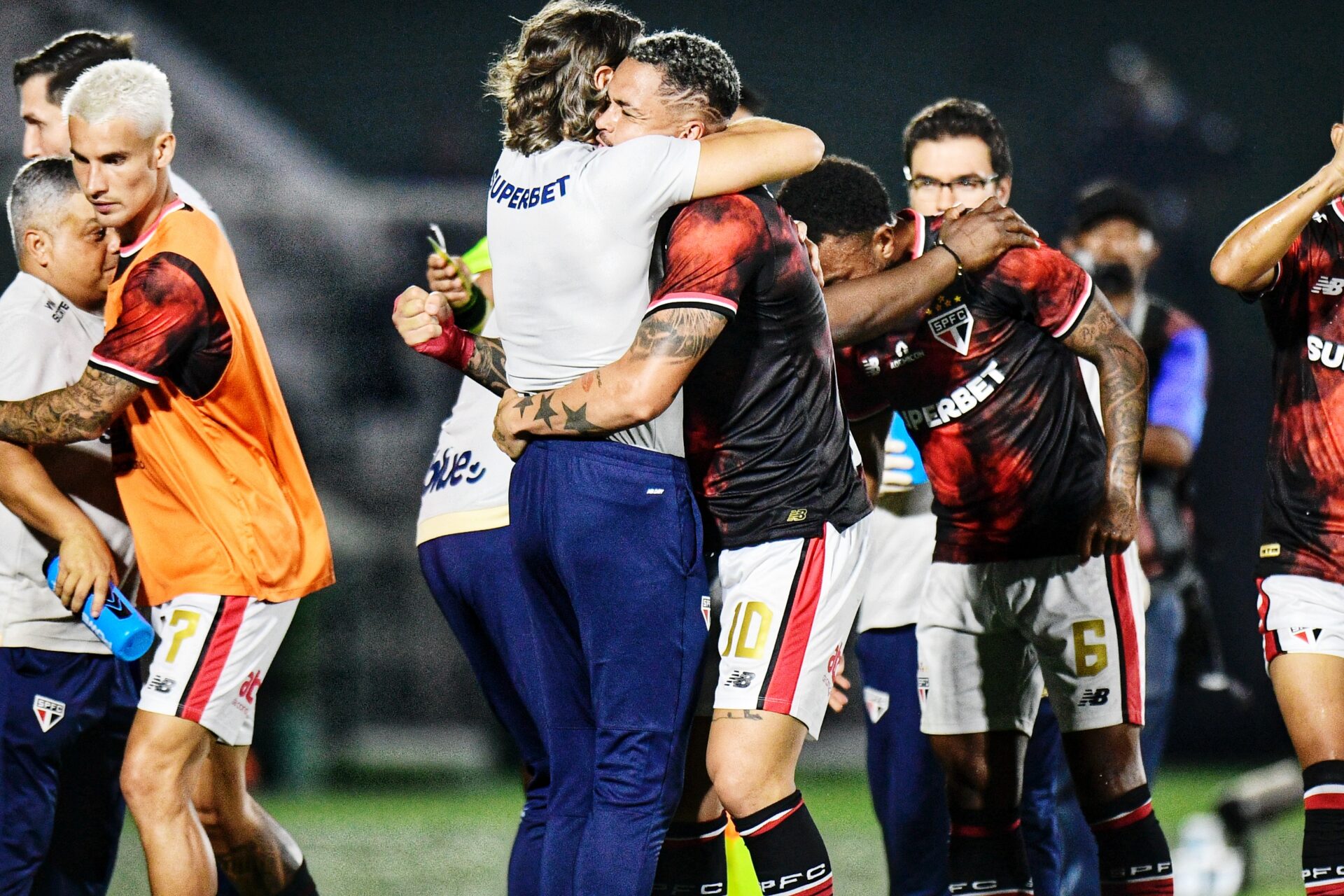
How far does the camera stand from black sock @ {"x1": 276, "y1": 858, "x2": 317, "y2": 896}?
3793 mm

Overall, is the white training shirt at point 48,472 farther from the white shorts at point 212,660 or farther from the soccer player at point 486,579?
the soccer player at point 486,579

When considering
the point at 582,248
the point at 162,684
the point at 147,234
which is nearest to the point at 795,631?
the point at 582,248

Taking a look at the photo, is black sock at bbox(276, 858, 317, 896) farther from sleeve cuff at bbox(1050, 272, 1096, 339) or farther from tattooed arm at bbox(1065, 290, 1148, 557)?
sleeve cuff at bbox(1050, 272, 1096, 339)

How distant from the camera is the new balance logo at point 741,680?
3121 mm

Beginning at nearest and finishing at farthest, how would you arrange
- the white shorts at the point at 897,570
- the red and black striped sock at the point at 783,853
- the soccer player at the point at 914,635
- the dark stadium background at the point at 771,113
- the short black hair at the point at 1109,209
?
the red and black striped sock at the point at 783,853 → the soccer player at the point at 914,635 → the white shorts at the point at 897,570 → the short black hair at the point at 1109,209 → the dark stadium background at the point at 771,113

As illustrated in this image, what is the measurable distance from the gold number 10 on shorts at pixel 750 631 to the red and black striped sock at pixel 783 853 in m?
0.33

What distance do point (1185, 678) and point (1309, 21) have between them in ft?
15.0

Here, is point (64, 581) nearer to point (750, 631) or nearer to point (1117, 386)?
point (750, 631)

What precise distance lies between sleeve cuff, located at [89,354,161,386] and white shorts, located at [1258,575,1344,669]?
9.19ft

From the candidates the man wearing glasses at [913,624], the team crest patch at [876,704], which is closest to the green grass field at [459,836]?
the man wearing glasses at [913,624]

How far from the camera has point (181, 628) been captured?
350cm

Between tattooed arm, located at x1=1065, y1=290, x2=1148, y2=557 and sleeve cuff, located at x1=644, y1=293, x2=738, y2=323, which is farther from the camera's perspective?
tattooed arm, located at x1=1065, y1=290, x2=1148, y2=557

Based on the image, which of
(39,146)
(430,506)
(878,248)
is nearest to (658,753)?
(430,506)

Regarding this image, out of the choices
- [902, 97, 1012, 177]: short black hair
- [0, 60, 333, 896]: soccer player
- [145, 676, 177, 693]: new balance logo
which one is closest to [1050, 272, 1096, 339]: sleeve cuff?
[902, 97, 1012, 177]: short black hair
